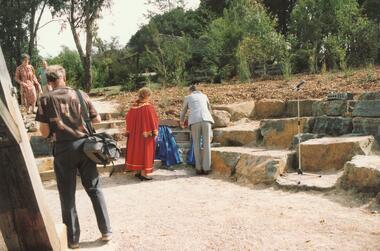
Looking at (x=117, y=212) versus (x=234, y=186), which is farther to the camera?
(x=234, y=186)

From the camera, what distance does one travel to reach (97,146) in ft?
13.7

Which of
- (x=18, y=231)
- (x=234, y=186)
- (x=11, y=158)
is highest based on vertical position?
(x=11, y=158)

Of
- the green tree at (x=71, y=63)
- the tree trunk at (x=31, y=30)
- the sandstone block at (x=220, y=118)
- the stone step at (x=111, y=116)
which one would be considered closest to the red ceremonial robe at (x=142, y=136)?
the sandstone block at (x=220, y=118)

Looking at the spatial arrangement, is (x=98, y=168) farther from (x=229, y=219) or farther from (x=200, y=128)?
(x=229, y=219)

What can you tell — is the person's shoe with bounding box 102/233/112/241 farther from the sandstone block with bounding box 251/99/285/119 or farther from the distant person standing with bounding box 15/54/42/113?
the distant person standing with bounding box 15/54/42/113

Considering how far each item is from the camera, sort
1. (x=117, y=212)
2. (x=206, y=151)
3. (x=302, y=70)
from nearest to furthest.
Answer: (x=117, y=212) < (x=206, y=151) < (x=302, y=70)

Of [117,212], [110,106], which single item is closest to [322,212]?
[117,212]

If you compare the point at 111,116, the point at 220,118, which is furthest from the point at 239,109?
the point at 111,116

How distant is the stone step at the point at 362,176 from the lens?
5.54 meters

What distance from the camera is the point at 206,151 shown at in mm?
7891

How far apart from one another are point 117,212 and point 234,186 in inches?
75.6

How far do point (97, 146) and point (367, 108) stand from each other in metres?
4.91

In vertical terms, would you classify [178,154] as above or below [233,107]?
below

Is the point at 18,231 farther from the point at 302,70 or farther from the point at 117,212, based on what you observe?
the point at 302,70
